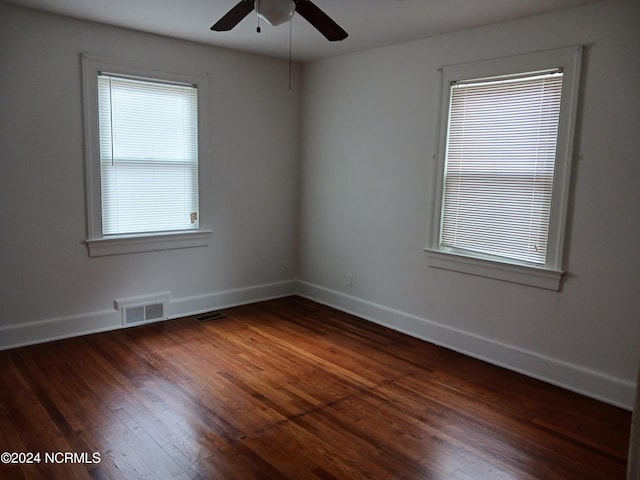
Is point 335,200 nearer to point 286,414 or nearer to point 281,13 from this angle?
point 286,414

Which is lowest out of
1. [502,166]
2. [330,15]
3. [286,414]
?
[286,414]

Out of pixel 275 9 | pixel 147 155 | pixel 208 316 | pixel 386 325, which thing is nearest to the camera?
pixel 275 9

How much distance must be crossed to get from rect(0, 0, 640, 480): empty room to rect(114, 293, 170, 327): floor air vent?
0.02 metres

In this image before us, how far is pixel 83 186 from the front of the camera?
388cm

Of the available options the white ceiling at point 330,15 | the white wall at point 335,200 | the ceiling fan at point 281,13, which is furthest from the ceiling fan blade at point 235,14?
the white wall at point 335,200

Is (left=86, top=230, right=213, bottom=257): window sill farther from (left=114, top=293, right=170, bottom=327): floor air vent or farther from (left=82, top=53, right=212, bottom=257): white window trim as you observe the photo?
(left=114, top=293, right=170, bottom=327): floor air vent

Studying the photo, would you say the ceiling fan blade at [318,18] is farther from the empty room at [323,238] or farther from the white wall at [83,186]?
the white wall at [83,186]

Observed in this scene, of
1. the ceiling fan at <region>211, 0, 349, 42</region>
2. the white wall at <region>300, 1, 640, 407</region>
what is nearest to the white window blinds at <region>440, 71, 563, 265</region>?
the white wall at <region>300, 1, 640, 407</region>

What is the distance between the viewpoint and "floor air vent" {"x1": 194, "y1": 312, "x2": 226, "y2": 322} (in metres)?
4.52

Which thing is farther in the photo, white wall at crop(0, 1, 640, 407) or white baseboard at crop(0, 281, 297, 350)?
white baseboard at crop(0, 281, 297, 350)

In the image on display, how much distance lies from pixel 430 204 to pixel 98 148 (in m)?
2.77

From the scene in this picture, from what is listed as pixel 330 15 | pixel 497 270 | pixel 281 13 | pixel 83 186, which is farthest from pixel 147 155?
pixel 497 270

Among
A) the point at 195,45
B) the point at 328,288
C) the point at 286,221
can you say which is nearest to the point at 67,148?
the point at 195,45

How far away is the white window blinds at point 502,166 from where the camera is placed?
3.33m
